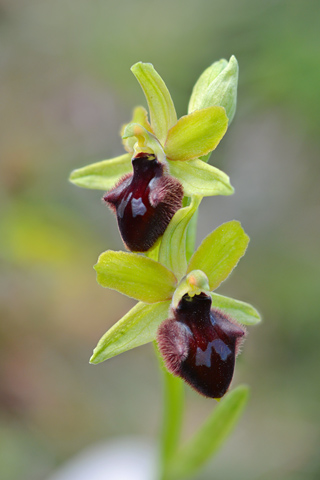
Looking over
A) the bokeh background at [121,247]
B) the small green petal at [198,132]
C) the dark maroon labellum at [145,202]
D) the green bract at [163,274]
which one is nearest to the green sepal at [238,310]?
the green bract at [163,274]

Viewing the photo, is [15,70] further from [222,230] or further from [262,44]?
[222,230]

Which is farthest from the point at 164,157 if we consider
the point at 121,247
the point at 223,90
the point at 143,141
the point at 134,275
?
the point at 121,247

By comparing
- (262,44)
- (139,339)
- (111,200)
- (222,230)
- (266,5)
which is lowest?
(139,339)

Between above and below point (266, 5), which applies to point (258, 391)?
below

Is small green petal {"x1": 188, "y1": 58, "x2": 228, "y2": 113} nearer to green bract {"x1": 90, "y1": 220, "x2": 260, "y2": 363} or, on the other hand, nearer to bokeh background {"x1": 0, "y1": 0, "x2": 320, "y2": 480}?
green bract {"x1": 90, "y1": 220, "x2": 260, "y2": 363}

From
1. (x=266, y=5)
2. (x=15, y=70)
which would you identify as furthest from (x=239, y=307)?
(x=15, y=70)

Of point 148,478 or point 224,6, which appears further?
point 224,6

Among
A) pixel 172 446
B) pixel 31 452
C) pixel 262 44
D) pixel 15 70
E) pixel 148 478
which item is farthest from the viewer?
pixel 15 70
